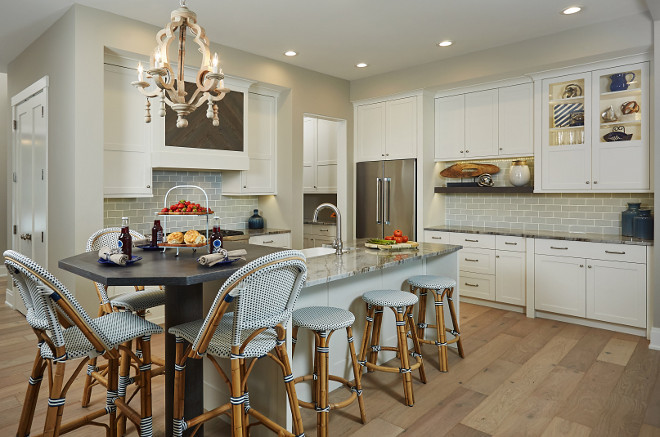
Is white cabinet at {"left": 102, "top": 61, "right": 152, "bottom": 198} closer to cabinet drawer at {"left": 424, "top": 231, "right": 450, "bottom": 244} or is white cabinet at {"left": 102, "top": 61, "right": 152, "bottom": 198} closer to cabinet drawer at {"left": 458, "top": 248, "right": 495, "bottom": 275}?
cabinet drawer at {"left": 424, "top": 231, "right": 450, "bottom": 244}

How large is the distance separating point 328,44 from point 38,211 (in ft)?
10.8

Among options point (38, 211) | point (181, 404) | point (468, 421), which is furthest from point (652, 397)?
point (38, 211)

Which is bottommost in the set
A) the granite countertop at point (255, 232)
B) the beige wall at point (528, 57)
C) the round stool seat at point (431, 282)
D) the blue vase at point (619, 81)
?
the round stool seat at point (431, 282)

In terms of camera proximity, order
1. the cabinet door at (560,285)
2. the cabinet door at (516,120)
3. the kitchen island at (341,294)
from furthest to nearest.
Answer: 1. the cabinet door at (516,120)
2. the cabinet door at (560,285)
3. the kitchen island at (341,294)

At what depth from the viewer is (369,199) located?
19.2 feet

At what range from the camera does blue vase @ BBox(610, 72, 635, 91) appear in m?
4.12

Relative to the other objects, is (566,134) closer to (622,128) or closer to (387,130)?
(622,128)

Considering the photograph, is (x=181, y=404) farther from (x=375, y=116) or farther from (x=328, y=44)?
(x=375, y=116)

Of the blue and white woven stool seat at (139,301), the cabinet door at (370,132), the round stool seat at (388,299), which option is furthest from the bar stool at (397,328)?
the cabinet door at (370,132)

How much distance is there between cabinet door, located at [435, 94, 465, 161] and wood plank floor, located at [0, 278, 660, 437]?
7.66 feet

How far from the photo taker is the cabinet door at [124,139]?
3.90 metres

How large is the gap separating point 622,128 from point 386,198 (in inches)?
101

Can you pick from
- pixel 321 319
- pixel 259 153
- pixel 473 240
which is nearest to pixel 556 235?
pixel 473 240

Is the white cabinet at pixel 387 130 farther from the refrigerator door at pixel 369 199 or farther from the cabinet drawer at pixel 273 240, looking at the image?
the cabinet drawer at pixel 273 240
